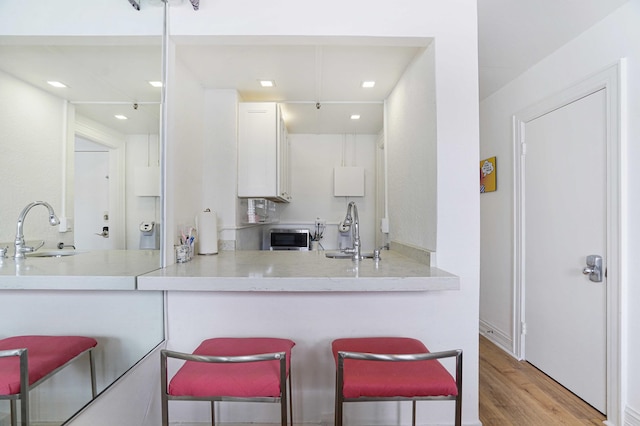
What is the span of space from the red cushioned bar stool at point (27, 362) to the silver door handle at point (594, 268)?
8.89 ft

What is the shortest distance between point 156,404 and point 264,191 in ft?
5.08

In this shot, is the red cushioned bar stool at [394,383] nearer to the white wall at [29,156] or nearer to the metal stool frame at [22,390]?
the metal stool frame at [22,390]

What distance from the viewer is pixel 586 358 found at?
185cm

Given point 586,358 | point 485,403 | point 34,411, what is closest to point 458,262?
point 485,403

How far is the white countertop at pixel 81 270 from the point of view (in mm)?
1060

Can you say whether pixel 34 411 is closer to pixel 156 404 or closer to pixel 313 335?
pixel 156 404

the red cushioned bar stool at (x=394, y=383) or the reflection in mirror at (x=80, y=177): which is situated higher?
the reflection in mirror at (x=80, y=177)

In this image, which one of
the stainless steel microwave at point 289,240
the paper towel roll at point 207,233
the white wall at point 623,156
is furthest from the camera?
the stainless steel microwave at point 289,240

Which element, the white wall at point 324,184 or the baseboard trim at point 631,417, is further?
the white wall at point 324,184

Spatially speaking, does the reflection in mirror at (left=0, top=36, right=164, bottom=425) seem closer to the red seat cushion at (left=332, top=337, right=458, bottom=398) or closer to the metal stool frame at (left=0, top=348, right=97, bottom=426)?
the metal stool frame at (left=0, top=348, right=97, bottom=426)

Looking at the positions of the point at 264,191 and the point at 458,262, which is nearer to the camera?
the point at 458,262

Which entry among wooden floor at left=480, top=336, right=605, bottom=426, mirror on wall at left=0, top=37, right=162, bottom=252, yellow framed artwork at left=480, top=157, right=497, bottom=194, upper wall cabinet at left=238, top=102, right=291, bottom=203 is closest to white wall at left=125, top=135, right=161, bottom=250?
mirror on wall at left=0, top=37, right=162, bottom=252

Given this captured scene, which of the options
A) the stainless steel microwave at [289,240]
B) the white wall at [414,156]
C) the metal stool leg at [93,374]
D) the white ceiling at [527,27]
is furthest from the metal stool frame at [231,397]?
the stainless steel microwave at [289,240]

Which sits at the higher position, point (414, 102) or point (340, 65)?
point (340, 65)
